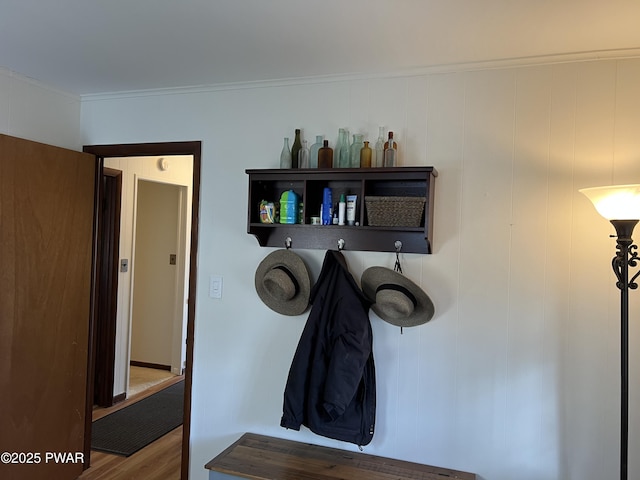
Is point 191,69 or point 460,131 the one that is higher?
point 191,69

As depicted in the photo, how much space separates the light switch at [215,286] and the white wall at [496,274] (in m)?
0.17

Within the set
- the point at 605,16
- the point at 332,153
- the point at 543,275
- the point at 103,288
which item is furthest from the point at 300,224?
the point at 103,288

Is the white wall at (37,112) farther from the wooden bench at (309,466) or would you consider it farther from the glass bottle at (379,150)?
the wooden bench at (309,466)

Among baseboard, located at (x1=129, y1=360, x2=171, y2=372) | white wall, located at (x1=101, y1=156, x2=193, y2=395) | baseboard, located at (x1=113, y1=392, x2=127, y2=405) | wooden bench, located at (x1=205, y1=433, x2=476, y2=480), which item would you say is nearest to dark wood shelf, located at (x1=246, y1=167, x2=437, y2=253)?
wooden bench, located at (x1=205, y1=433, x2=476, y2=480)

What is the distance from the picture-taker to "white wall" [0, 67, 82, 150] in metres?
2.45

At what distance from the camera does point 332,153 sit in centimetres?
230

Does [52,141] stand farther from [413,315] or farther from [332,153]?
[413,315]

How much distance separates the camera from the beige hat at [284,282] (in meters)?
2.25

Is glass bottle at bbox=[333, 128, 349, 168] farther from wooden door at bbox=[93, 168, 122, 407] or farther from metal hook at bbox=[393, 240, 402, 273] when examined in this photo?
wooden door at bbox=[93, 168, 122, 407]

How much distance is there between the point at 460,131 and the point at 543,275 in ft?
2.39

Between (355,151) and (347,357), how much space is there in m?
0.95

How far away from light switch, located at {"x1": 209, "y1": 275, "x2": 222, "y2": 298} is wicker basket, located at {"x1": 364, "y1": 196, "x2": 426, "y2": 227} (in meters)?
0.93

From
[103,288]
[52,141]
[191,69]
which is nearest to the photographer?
[191,69]

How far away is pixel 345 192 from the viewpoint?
2295 mm
